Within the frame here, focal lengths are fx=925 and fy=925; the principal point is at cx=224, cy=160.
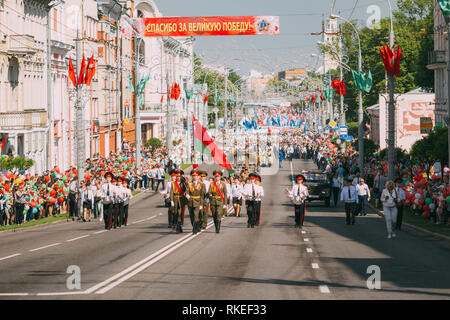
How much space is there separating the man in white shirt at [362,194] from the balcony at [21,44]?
1958 cm

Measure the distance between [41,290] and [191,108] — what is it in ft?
379

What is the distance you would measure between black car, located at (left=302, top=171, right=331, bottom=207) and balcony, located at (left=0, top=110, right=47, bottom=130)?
565 inches

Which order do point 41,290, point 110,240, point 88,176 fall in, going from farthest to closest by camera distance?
point 88,176
point 110,240
point 41,290

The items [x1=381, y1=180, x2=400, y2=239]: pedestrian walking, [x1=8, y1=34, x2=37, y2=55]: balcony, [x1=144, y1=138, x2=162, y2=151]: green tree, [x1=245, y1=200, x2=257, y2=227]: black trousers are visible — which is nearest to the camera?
[x1=381, y1=180, x2=400, y2=239]: pedestrian walking

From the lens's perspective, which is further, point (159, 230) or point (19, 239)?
point (159, 230)

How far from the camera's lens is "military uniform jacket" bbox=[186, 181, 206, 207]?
26.9 m

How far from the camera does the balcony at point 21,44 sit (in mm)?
45906

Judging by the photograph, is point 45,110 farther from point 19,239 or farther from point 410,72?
point 410,72

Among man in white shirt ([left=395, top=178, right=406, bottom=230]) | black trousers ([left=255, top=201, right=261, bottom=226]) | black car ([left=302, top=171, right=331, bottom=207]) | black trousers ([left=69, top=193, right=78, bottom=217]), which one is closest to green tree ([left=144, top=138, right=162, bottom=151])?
black car ([left=302, top=171, right=331, bottom=207])

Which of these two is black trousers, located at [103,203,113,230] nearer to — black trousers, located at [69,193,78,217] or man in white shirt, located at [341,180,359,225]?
black trousers, located at [69,193,78,217]

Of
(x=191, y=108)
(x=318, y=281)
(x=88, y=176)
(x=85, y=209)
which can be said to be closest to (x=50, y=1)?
(x=88, y=176)

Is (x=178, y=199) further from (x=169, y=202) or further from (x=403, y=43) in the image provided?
(x=403, y=43)
